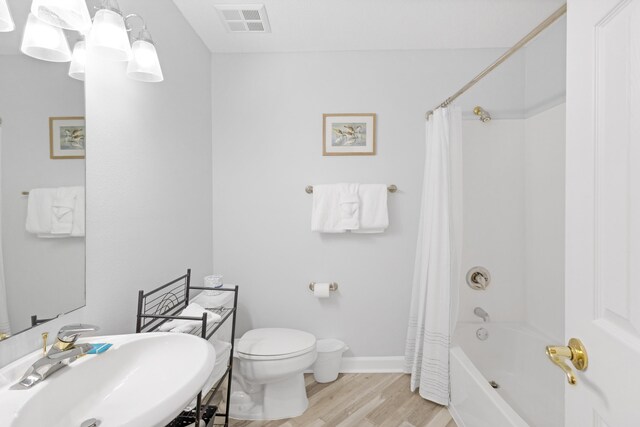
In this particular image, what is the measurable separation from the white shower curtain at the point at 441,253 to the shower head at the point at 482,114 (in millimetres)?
383

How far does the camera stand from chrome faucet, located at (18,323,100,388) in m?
0.77

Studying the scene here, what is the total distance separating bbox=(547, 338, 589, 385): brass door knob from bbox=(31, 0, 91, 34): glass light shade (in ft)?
5.22

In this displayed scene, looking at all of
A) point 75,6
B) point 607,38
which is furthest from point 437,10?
point 75,6

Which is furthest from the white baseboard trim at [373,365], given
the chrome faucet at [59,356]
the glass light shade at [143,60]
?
the glass light shade at [143,60]

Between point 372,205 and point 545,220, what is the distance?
1.14 m

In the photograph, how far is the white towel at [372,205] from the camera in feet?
7.23

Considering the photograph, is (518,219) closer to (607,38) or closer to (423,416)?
(423,416)

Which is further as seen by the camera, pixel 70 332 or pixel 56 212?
pixel 56 212

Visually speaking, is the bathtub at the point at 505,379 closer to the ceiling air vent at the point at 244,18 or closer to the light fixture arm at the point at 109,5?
the light fixture arm at the point at 109,5

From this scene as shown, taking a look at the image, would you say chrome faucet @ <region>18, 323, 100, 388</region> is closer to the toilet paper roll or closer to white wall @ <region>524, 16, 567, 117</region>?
the toilet paper roll

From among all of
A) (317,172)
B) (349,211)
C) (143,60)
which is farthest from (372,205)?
(143,60)

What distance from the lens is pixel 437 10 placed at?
1845mm

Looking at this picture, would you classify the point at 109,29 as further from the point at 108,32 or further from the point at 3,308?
the point at 3,308

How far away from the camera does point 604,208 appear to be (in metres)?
0.64
